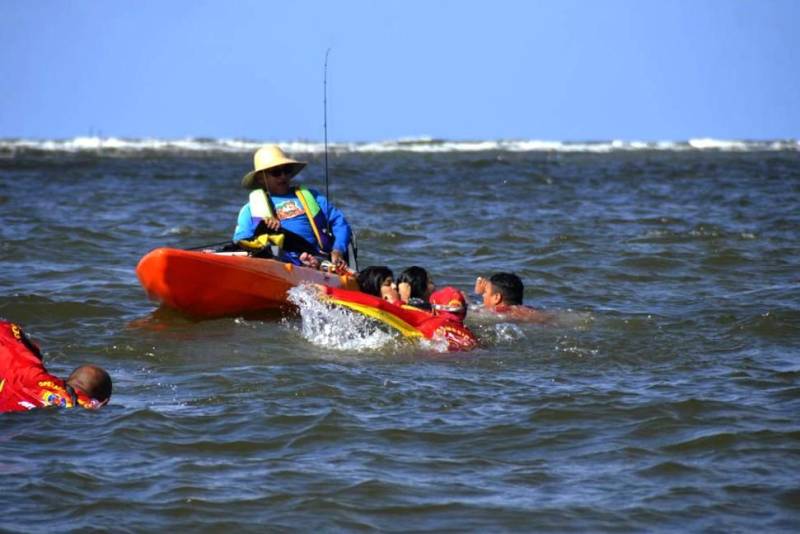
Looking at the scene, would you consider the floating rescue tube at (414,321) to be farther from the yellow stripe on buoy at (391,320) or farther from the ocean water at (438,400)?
the ocean water at (438,400)

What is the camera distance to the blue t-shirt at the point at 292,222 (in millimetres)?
10156

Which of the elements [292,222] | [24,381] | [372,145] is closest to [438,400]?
[24,381]

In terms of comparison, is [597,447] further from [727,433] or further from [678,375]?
[678,375]

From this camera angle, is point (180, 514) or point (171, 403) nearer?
point (180, 514)

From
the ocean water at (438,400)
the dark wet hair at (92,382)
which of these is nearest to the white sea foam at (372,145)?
the ocean water at (438,400)

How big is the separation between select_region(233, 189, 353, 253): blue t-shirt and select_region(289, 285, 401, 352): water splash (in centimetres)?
107

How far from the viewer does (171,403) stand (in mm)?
7039

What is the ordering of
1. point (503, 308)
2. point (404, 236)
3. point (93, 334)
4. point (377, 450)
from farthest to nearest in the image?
1. point (404, 236)
2. point (503, 308)
3. point (93, 334)
4. point (377, 450)

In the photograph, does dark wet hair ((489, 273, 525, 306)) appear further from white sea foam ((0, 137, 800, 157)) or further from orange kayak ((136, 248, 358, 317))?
white sea foam ((0, 137, 800, 157))

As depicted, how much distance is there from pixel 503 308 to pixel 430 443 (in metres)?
3.71

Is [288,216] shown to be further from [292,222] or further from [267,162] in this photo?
[267,162]

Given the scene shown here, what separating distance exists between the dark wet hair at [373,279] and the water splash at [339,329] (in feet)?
1.78

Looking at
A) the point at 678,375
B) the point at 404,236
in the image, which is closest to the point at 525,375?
the point at 678,375

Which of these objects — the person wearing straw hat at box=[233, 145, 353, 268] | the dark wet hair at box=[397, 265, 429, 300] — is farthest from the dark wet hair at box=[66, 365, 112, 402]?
the person wearing straw hat at box=[233, 145, 353, 268]
